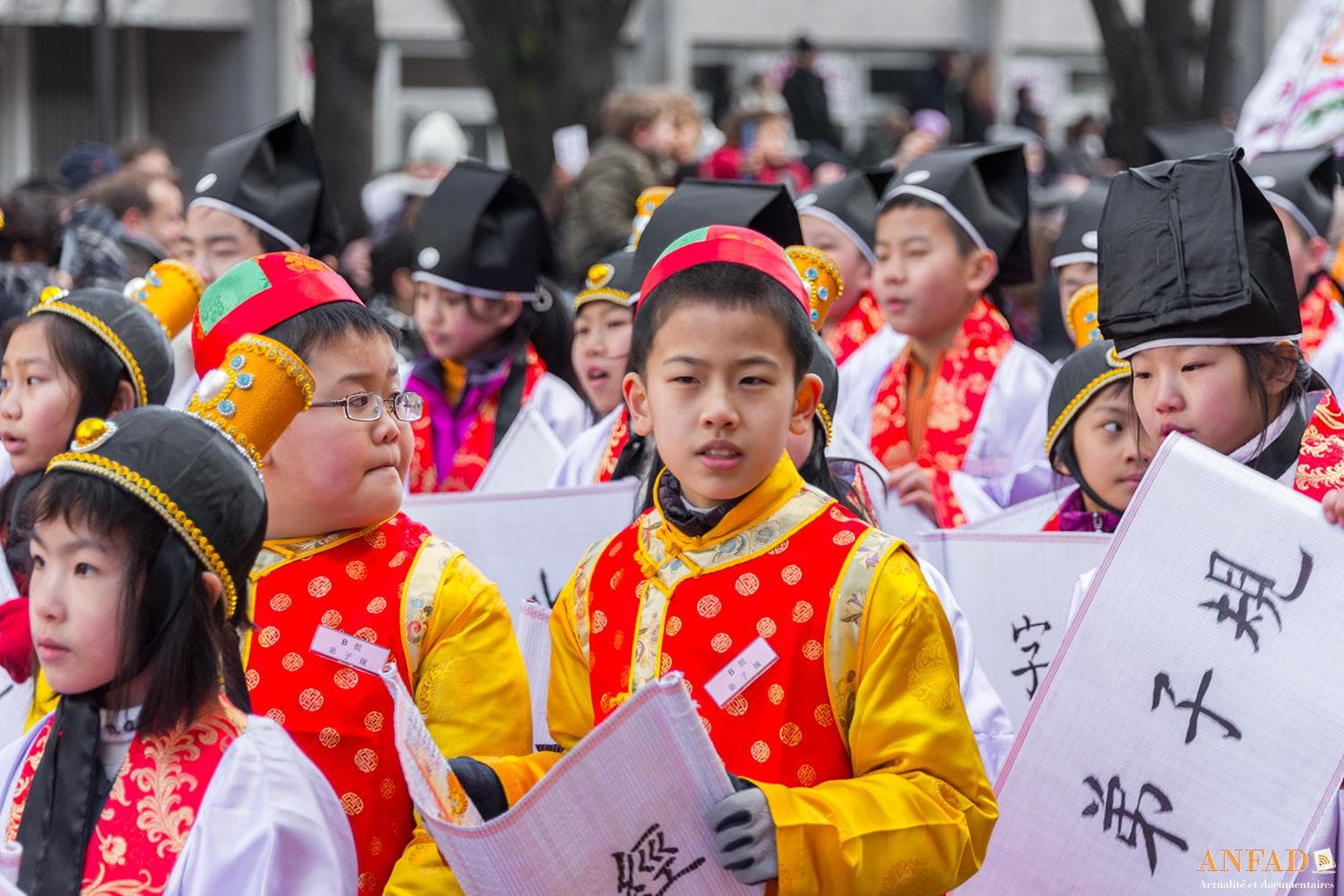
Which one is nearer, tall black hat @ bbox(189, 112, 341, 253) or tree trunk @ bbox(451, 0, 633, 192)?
tall black hat @ bbox(189, 112, 341, 253)

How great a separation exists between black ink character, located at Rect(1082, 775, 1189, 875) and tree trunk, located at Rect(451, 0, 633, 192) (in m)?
10.6

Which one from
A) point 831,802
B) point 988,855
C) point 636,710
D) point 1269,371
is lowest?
point 988,855

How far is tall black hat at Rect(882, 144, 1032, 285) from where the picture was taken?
5.37 metres

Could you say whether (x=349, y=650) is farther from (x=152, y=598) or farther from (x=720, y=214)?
(x=720, y=214)

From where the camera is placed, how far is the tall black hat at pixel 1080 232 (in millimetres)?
5543

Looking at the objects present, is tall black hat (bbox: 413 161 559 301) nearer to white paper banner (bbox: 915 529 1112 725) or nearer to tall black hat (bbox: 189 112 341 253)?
tall black hat (bbox: 189 112 341 253)

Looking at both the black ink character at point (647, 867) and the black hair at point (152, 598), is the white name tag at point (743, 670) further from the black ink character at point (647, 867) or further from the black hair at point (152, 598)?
the black hair at point (152, 598)

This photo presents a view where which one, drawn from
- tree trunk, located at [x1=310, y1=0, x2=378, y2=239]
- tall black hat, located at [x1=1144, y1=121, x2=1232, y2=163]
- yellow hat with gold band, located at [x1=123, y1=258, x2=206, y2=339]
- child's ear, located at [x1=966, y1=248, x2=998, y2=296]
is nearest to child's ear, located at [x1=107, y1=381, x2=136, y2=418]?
yellow hat with gold band, located at [x1=123, y1=258, x2=206, y2=339]

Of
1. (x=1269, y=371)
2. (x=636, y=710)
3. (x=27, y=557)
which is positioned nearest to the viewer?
(x=636, y=710)

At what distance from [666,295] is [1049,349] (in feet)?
15.5

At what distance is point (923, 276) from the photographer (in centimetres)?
533

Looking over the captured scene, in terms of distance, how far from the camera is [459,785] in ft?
7.56

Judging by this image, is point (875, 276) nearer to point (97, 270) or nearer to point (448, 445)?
point (448, 445)

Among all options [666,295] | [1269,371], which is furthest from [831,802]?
[1269,371]
